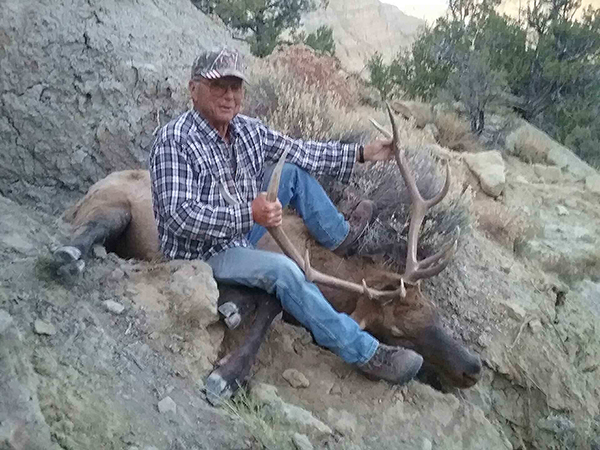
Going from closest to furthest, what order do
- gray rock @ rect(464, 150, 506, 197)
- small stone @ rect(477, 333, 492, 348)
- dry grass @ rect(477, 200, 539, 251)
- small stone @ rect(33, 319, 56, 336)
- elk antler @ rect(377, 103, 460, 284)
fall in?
small stone @ rect(33, 319, 56, 336)
elk antler @ rect(377, 103, 460, 284)
small stone @ rect(477, 333, 492, 348)
dry grass @ rect(477, 200, 539, 251)
gray rock @ rect(464, 150, 506, 197)

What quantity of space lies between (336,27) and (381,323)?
67.4ft

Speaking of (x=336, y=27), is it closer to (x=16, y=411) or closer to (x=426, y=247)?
(x=426, y=247)

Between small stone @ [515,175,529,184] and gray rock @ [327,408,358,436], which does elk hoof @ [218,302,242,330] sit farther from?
small stone @ [515,175,529,184]

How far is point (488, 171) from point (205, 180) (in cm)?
441

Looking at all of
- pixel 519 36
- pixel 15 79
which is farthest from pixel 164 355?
pixel 519 36

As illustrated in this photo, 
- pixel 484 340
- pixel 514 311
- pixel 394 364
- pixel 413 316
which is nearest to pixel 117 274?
pixel 394 364

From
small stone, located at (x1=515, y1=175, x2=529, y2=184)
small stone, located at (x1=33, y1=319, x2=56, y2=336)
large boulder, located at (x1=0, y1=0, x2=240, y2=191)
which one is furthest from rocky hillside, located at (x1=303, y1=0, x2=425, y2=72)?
small stone, located at (x1=33, y1=319, x2=56, y2=336)

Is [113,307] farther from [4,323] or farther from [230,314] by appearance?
[4,323]

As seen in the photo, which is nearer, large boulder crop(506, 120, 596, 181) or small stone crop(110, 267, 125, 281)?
small stone crop(110, 267, 125, 281)

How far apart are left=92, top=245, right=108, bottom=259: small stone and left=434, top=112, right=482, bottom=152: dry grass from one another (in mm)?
5552

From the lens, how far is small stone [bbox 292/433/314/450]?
3312 millimetres

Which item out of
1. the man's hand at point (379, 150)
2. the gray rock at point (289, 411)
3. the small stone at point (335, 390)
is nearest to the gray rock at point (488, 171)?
the man's hand at point (379, 150)

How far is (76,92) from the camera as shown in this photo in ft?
19.6

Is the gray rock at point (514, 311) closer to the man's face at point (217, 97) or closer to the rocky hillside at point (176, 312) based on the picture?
the rocky hillside at point (176, 312)
